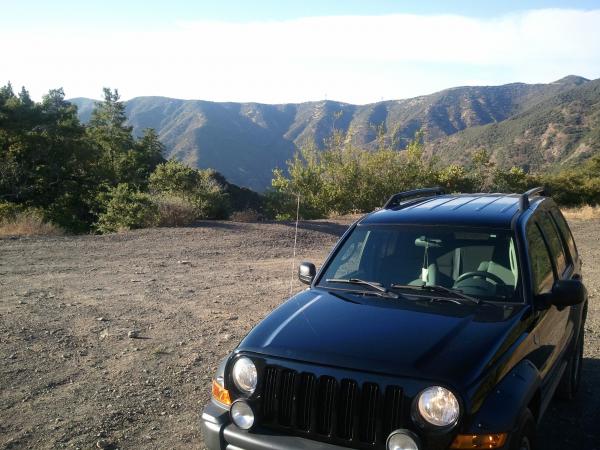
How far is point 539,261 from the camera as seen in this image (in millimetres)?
4305

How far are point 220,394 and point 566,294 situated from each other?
2.34 meters

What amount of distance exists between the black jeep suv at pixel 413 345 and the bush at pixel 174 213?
13.1 meters

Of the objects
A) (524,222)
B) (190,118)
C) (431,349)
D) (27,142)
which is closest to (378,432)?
(431,349)

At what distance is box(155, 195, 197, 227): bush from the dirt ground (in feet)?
10.4

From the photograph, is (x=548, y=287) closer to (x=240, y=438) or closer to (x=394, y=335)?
(x=394, y=335)

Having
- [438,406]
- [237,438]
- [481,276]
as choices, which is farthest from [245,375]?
[481,276]

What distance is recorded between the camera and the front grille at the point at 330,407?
114 inches

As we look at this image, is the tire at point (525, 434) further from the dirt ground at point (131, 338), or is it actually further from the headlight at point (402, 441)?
the dirt ground at point (131, 338)

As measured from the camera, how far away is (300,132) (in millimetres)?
148125

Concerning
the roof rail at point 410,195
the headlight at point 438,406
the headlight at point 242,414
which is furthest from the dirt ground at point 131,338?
the roof rail at point 410,195

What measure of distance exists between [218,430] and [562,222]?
4.12 metres

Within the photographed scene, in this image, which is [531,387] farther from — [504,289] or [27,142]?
[27,142]

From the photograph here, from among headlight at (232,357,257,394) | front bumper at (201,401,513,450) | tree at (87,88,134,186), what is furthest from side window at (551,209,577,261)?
tree at (87,88,134,186)

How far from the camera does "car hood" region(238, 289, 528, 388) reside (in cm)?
299
